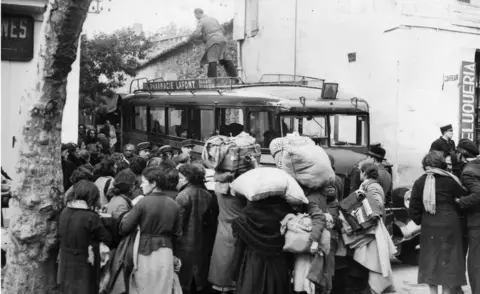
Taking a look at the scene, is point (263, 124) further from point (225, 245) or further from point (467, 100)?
point (467, 100)

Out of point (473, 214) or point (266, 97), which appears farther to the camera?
point (266, 97)

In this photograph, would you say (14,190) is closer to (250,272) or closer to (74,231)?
(74,231)

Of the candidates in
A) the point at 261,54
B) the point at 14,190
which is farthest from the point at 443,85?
the point at 14,190

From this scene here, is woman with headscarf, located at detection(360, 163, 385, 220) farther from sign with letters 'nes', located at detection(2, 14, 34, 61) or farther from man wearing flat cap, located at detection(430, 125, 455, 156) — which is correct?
sign with letters 'nes', located at detection(2, 14, 34, 61)

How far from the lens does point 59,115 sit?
5.29m

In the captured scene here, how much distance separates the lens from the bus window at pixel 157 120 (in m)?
13.3

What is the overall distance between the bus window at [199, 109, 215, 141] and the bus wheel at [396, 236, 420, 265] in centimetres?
429

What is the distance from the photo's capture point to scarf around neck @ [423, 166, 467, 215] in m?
6.24

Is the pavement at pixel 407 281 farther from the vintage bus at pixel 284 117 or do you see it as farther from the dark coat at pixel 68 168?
the dark coat at pixel 68 168

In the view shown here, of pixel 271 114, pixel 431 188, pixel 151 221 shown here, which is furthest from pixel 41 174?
pixel 271 114

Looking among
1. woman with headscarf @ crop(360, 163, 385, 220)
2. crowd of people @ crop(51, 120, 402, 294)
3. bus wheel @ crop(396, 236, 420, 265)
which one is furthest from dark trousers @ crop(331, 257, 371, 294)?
bus wheel @ crop(396, 236, 420, 265)

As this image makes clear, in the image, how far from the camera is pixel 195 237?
19.7ft

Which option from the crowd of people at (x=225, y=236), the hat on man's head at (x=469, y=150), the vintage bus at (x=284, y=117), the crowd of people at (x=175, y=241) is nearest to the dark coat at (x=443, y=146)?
the vintage bus at (x=284, y=117)

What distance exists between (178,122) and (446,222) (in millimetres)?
7192
